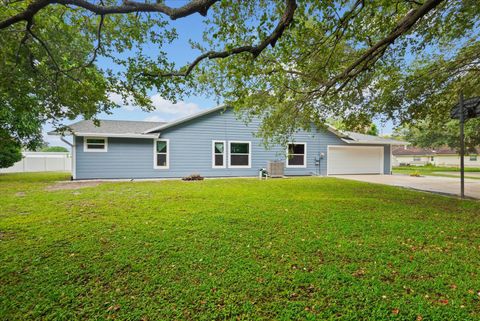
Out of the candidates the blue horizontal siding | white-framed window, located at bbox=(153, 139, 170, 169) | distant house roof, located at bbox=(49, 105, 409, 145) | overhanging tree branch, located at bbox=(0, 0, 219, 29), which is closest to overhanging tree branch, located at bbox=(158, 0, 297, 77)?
overhanging tree branch, located at bbox=(0, 0, 219, 29)

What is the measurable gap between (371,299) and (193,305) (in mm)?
1692

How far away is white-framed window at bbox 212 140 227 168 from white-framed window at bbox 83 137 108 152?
5.39 metres

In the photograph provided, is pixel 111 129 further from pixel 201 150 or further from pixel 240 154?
pixel 240 154

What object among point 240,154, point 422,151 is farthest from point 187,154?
point 422,151

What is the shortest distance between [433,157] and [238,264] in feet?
146

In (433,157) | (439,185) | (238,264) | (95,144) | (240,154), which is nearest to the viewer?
(238,264)

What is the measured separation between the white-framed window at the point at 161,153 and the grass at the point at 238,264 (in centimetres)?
650

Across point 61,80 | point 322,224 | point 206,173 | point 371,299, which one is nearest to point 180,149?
point 206,173

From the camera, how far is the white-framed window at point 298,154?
45.9ft

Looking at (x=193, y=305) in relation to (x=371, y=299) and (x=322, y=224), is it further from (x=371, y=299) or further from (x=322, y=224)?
(x=322, y=224)

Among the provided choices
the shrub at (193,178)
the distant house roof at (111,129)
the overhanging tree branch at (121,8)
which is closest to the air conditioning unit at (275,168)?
the shrub at (193,178)

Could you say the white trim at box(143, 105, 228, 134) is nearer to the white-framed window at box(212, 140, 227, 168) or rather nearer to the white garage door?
the white-framed window at box(212, 140, 227, 168)

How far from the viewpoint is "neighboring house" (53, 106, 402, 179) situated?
11000mm

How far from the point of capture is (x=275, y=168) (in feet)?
42.0
